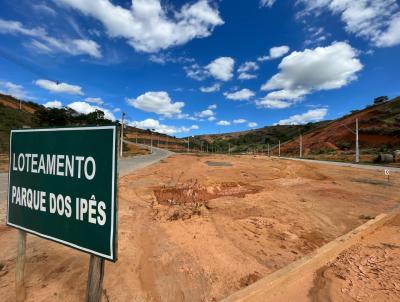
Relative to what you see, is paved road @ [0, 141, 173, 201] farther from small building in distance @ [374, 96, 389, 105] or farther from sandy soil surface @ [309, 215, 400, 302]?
small building in distance @ [374, 96, 389, 105]

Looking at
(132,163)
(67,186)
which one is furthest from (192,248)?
(132,163)

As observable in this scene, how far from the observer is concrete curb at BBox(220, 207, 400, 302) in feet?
11.7

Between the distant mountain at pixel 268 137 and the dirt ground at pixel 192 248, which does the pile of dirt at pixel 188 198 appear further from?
the distant mountain at pixel 268 137

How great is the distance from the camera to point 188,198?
34.2 ft

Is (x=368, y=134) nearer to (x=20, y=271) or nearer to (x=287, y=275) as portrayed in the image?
(x=287, y=275)

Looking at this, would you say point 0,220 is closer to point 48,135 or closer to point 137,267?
point 137,267

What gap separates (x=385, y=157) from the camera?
3195 cm

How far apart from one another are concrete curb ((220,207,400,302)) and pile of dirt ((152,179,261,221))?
358 cm

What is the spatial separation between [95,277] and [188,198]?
7.93 m

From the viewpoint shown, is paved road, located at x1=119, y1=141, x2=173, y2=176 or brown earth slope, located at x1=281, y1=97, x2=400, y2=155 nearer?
paved road, located at x1=119, y1=141, x2=173, y2=176

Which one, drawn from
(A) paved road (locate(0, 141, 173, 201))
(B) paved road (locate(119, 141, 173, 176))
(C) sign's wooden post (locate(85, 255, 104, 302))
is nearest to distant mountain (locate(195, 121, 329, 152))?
(B) paved road (locate(119, 141, 173, 176))

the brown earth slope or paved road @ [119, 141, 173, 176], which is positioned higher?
the brown earth slope

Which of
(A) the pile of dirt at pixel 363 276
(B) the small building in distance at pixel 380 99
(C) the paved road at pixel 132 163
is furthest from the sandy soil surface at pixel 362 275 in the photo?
(B) the small building in distance at pixel 380 99

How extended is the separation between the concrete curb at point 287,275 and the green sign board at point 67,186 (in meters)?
2.06
